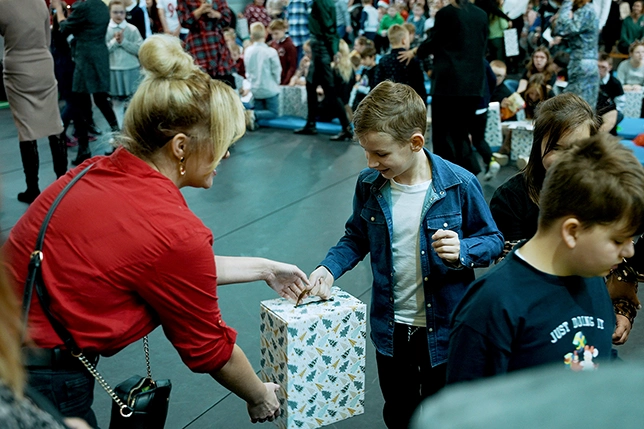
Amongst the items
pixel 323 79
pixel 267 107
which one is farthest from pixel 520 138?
pixel 267 107

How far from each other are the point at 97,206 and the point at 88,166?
20 cm

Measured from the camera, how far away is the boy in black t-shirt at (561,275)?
153cm

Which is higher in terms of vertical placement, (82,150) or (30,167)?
(30,167)

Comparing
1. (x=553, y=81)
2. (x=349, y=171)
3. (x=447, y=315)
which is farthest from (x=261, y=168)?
(x=447, y=315)

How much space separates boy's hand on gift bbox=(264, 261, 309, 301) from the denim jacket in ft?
0.37

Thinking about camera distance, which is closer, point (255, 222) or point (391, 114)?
point (391, 114)

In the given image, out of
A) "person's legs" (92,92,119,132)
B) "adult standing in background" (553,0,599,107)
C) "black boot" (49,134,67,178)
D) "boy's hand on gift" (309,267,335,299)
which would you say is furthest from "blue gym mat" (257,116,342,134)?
"boy's hand on gift" (309,267,335,299)

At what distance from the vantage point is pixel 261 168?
7738mm

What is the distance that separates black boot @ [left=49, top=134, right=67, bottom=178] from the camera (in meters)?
6.40

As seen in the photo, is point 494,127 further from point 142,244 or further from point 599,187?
point 142,244

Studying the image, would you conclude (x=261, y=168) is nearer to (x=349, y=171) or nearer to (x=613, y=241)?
(x=349, y=171)

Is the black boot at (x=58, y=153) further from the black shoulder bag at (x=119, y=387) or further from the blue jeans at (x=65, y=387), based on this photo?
the blue jeans at (x=65, y=387)

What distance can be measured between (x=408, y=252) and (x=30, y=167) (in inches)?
183

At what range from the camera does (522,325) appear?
1.55 meters
